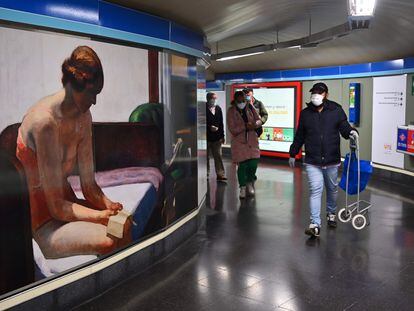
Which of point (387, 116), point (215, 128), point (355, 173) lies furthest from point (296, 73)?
point (355, 173)

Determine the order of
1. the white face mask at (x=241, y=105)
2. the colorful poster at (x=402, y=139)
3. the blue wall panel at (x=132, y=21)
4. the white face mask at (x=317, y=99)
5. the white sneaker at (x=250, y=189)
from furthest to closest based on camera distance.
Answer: the colorful poster at (x=402, y=139), the white sneaker at (x=250, y=189), the white face mask at (x=241, y=105), the white face mask at (x=317, y=99), the blue wall panel at (x=132, y=21)

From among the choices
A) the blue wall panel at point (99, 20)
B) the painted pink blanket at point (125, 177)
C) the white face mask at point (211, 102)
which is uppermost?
the blue wall panel at point (99, 20)

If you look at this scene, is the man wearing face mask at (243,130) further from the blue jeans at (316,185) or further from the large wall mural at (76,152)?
the large wall mural at (76,152)

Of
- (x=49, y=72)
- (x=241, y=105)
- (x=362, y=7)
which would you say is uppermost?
(x=362, y=7)

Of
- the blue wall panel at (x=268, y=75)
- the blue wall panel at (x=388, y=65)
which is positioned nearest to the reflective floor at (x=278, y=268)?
the blue wall panel at (x=388, y=65)

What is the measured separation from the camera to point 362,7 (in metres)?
4.90

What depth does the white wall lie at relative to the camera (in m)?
3.10

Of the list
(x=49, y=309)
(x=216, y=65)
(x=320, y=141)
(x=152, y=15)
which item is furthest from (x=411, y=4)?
(x=216, y=65)

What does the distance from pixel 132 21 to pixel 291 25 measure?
4.43 meters

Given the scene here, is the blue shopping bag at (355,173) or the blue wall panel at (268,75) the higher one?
the blue wall panel at (268,75)

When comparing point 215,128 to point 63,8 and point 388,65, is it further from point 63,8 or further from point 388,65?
point 63,8

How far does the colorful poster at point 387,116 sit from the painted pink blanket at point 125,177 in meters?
5.84

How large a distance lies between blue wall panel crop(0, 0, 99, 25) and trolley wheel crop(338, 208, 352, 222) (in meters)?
3.60

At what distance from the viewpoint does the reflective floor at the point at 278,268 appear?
378 centimetres
